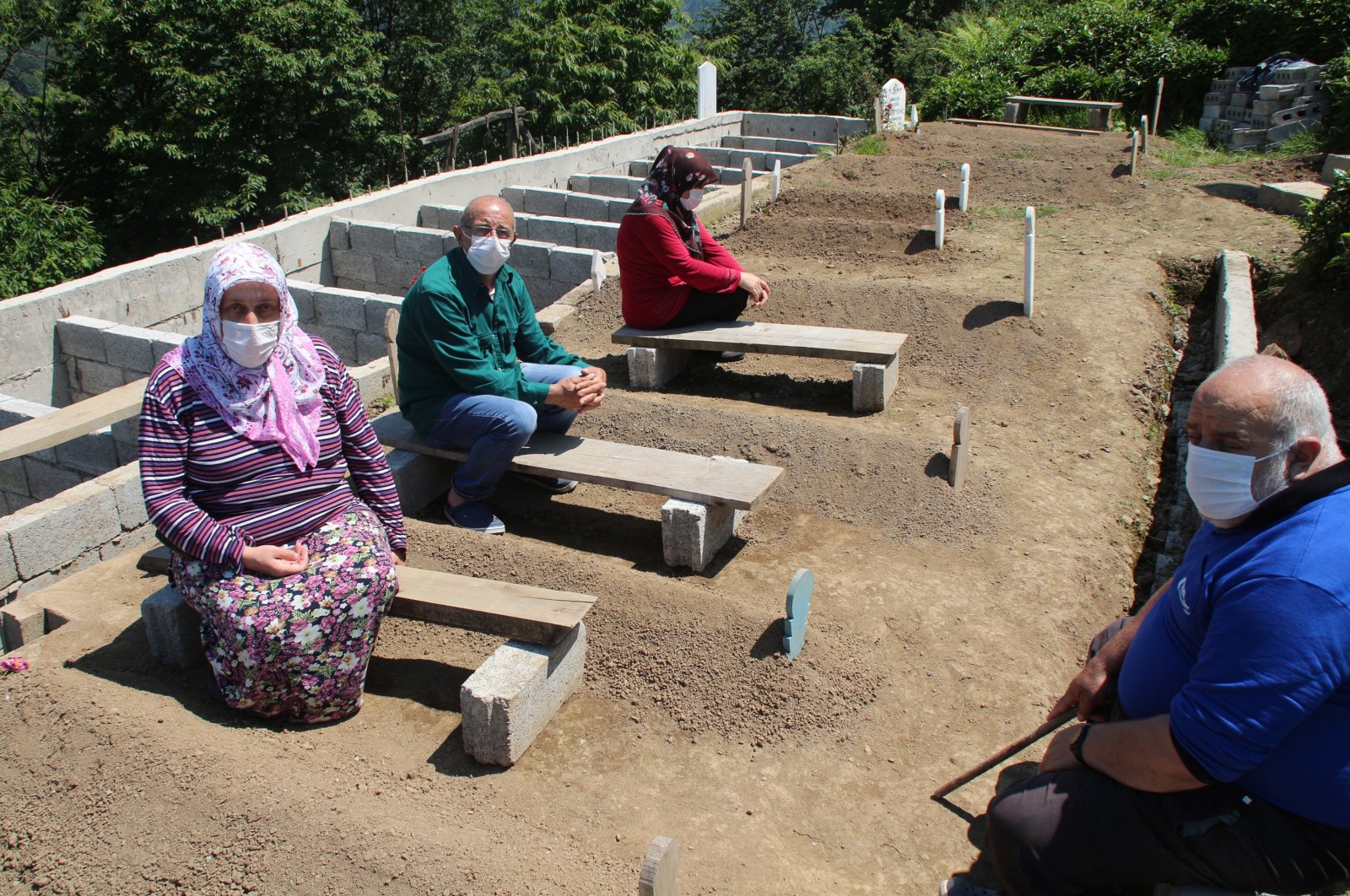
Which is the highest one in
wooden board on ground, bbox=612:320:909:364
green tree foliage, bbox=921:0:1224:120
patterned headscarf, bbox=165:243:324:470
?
green tree foliage, bbox=921:0:1224:120

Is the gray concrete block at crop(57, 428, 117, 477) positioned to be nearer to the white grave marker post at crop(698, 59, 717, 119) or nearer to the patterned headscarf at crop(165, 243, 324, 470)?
the patterned headscarf at crop(165, 243, 324, 470)

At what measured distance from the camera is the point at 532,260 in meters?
9.67

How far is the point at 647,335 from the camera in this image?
6520mm

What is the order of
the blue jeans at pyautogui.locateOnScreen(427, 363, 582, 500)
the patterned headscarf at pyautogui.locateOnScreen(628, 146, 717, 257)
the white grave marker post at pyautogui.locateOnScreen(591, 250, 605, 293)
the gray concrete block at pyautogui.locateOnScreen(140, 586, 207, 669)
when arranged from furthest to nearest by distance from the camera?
the white grave marker post at pyautogui.locateOnScreen(591, 250, 605, 293)
the patterned headscarf at pyautogui.locateOnScreen(628, 146, 717, 257)
the blue jeans at pyautogui.locateOnScreen(427, 363, 582, 500)
the gray concrete block at pyautogui.locateOnScreen(140, 586, 207, 669)

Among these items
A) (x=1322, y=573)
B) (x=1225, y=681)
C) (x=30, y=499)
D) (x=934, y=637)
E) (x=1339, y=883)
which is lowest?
(x=30, y=499)

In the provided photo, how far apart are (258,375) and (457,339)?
1377 millimetres

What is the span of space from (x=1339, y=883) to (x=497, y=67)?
29965 millimetres

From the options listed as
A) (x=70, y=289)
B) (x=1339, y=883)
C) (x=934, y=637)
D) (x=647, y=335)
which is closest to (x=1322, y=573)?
(x=1339, y=883)

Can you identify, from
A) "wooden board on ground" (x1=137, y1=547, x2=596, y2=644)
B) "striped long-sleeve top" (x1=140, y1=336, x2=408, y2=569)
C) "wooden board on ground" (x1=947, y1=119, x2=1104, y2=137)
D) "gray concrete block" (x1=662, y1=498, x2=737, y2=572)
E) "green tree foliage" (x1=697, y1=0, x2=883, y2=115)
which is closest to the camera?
"striped long-sleeve top" (x1=140, y1=336, x2=408, y2=569)

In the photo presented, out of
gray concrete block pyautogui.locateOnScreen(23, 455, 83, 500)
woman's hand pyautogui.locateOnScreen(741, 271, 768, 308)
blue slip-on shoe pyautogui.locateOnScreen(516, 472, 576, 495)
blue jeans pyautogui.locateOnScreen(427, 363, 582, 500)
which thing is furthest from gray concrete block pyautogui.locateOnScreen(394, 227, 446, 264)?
blue jeans pyautogui.locateOnScreen(427, 363, 582, 500)

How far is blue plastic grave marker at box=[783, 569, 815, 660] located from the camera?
3.77 m

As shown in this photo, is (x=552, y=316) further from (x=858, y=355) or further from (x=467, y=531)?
(x=467, y=531)

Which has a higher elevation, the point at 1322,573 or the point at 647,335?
the point at 1322,573

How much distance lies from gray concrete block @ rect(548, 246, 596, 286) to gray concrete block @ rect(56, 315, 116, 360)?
3.73 meters
